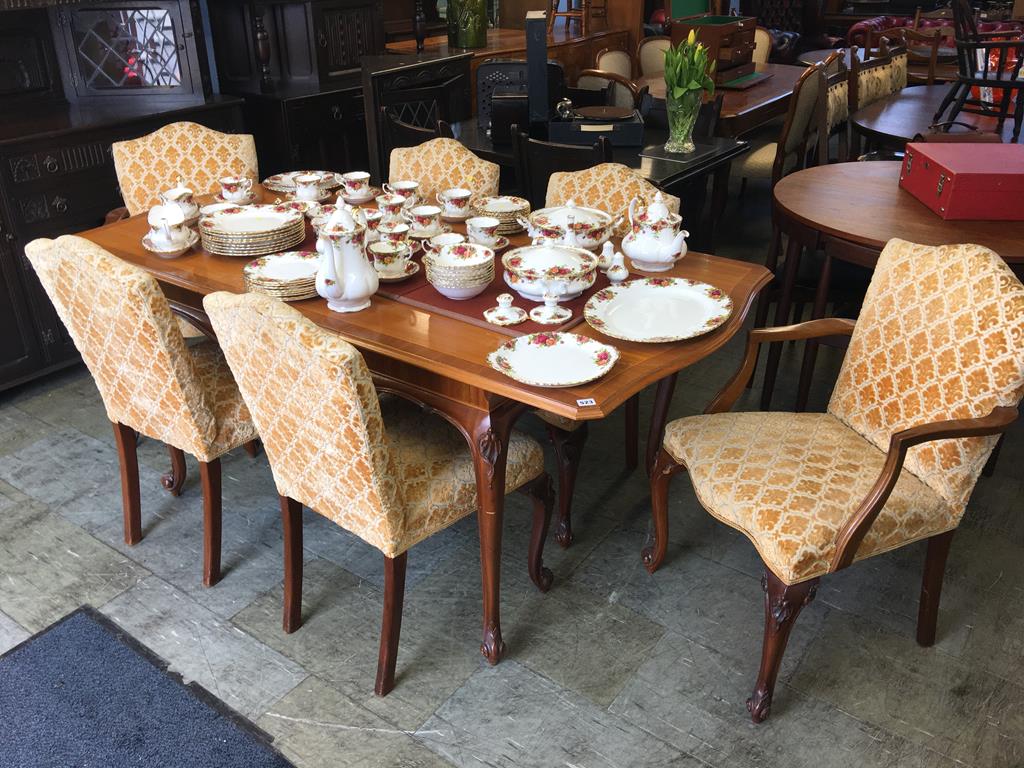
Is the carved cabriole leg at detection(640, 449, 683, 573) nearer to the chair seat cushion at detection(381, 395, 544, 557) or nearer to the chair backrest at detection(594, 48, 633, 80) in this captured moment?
the chair seat cushion at detection(381, 395, 544, 557)

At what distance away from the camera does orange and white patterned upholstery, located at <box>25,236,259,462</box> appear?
1728mm

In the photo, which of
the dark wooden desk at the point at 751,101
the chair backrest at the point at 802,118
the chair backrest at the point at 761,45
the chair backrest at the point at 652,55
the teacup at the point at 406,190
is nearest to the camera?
the teacup at the point at 406,190

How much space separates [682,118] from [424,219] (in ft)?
3.89

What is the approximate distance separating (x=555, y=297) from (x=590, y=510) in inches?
31.4

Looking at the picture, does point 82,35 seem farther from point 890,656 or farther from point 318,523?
point 890,656

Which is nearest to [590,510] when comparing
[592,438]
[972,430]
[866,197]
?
[592,438]

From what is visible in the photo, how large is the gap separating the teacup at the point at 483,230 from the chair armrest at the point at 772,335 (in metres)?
0.68

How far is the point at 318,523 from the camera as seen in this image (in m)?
2.32

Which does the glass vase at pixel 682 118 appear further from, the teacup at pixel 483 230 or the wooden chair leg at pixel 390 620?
the wooden chair leg at pixel 390 620

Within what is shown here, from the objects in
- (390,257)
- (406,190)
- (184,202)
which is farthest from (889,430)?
(184,202)

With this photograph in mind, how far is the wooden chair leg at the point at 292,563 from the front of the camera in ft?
5.98

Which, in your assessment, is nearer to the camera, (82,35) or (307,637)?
(307,637)

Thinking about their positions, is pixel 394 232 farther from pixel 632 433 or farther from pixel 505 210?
pixel 632 433

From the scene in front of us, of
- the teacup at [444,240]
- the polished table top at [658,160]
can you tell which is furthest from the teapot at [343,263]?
the polished table top at [658,160]
